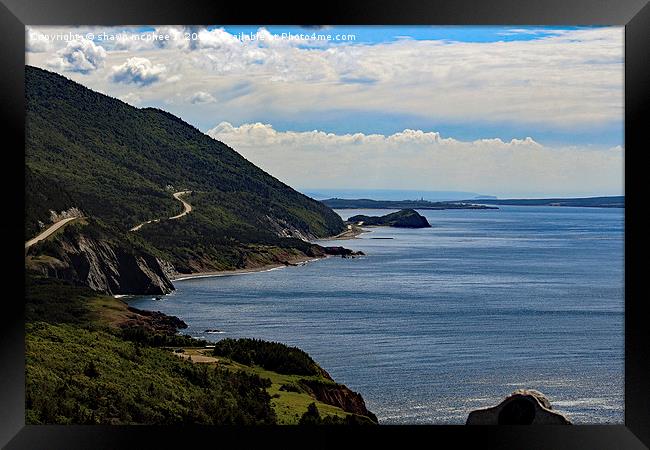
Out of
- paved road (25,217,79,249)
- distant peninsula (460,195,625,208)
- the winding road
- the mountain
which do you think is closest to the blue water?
distant peninsula (460,195,625,208)

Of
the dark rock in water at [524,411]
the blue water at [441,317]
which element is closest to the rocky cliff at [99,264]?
the blue water at [441,317]

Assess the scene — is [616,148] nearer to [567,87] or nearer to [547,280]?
[567,87]

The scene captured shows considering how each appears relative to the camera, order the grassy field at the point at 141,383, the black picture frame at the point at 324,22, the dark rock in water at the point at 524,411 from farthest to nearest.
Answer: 1. the grassy field at the point at 141,383
2. the dark rock in water at the point at 524,411
3. the black picture frame at the point at 324,22

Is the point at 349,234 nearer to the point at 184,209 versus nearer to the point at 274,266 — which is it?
the point at 274,266

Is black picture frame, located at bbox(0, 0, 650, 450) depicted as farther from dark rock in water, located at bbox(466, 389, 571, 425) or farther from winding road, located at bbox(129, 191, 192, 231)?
winding road, located at bbox(129, 191, 192, 231)

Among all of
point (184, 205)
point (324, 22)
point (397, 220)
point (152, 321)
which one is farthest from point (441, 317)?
point (324, 22)

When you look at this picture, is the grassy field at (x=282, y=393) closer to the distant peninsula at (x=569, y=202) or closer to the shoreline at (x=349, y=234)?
the shoreline at (x=349, y=234)
